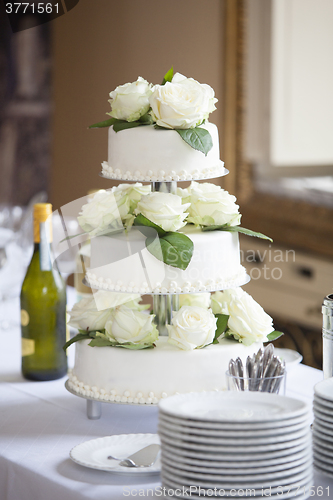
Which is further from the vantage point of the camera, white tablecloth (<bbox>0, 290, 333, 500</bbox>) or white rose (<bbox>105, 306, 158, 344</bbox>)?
white rose (<bbox>105, 306, 158, 344</bbox>)

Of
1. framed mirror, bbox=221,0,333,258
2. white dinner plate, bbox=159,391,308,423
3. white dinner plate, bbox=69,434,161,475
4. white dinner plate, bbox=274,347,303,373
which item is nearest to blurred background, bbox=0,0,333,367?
framed mirror, bbox=221,0,333,258

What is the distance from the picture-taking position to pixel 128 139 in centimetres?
108

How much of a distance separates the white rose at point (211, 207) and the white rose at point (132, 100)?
0.18 m

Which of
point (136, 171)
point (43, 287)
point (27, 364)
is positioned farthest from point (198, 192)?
point (27, 364)

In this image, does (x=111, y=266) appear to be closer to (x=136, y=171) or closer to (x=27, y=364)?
(x=136, y=171)

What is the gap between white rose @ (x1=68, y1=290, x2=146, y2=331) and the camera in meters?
1.12

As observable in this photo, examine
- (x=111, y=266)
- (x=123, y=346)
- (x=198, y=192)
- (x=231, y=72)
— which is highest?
(x=231, y=72)

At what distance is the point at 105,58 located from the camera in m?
3.53

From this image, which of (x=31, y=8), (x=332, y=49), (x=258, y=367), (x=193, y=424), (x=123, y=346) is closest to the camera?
(x=193, y=424)

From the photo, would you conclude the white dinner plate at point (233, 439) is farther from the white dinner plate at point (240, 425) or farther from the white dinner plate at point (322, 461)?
the white dinner plate at point (322, 461)

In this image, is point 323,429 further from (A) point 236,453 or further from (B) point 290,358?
(B) point 290,358

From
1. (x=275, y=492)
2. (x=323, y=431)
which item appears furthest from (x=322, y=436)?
(x=275, y=492)

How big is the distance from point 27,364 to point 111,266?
407mm

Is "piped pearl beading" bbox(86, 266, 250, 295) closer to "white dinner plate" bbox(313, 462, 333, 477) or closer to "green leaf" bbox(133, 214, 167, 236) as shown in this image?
"green leaf" bbox(133, 214, 167, 236)
